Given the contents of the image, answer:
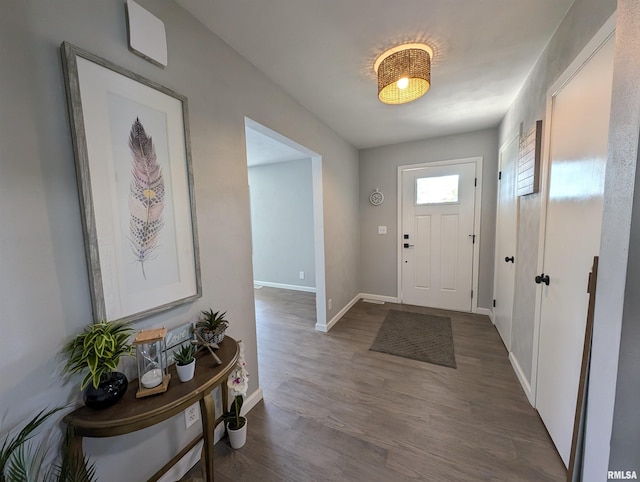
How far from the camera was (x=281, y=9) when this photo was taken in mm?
1278

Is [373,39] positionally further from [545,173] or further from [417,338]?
[417,338]

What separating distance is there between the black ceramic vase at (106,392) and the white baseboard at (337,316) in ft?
7.29

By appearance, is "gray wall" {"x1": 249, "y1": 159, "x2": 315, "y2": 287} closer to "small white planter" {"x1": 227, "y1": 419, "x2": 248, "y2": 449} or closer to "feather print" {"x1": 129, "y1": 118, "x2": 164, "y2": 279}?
"small white planter" {"x1": 227, "y1": 419, "x2": 248, "y2": 449}

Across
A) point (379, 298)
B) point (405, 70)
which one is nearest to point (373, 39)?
point (405, 70)

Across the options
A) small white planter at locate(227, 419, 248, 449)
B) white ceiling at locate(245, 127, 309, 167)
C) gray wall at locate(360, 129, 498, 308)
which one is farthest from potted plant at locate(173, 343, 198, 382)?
gray wall at locate(360, 129, 498, 308)

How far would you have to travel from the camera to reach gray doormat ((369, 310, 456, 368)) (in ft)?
7.90

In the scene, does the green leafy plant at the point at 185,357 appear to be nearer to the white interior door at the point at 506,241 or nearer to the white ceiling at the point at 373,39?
the white ceiling at the point at 373,39

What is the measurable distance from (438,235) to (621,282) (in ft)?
9.23

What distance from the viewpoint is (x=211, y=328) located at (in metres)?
1.35

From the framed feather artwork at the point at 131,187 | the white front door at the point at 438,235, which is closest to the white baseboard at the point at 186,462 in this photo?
the framed feather artwork at the point at 131,187

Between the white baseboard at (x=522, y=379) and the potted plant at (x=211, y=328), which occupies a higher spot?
the potted plant at (x=211, y=328)

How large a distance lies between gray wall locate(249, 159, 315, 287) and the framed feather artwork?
328cm

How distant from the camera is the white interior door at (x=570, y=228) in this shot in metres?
1.11

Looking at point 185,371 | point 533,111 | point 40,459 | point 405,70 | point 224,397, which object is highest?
point 405,70
